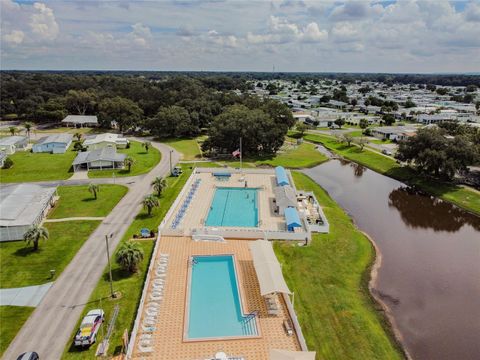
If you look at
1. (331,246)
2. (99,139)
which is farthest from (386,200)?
(99,139)

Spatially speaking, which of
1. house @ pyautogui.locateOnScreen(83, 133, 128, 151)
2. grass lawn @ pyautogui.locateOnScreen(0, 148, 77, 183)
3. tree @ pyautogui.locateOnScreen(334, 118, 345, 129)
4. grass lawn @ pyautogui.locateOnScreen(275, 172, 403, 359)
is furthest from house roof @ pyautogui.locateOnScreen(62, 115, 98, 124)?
Answer: grass lawn @ pyautogui.locateOnScreen(275, 172, 403, 359)

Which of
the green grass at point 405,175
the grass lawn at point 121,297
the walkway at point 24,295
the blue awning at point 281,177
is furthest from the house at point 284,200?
the green grass at point 405,175

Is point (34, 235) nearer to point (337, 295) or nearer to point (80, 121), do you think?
point (337, 295)

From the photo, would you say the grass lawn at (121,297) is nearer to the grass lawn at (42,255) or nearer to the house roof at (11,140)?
the grass lawn at (42,255)

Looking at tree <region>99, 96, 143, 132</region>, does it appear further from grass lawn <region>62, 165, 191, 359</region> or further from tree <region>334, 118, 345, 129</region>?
grass lawn <region>62, 165, 191, 359</region>

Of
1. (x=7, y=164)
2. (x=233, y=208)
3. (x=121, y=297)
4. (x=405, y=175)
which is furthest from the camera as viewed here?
(x=405, y=175)

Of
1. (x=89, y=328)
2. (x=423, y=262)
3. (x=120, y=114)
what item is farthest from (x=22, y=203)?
(x=120, y=114)
